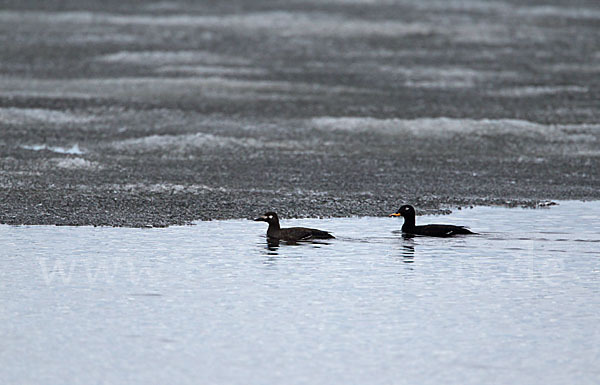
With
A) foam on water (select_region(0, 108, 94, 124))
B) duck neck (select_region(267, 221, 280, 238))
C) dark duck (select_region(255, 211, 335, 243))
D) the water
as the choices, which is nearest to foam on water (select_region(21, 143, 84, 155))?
foam on water (select_region(0, 108, 94, 124))

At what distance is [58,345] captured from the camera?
10906 mm

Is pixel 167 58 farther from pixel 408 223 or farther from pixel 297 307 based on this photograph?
pixel 297 307

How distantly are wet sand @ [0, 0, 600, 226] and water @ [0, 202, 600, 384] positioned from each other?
3078 mm

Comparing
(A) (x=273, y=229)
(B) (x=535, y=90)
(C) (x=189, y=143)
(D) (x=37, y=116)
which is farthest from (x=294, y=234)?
(B) (x=535, y=90)

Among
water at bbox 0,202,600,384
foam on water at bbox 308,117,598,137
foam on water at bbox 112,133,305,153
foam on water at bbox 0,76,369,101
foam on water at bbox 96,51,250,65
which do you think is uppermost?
foam on water at bbox 96,51,250,65

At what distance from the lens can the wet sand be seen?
73.5ft

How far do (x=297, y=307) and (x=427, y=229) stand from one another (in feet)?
18.7

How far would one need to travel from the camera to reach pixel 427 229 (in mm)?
17797

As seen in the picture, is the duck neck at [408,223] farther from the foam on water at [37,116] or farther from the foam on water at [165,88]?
the foam on water at [165,88]

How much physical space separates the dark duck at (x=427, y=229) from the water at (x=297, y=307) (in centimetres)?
34

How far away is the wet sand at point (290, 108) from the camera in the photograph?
73.5ft

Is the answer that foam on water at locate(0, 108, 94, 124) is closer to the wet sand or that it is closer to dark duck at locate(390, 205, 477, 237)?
the wet sand

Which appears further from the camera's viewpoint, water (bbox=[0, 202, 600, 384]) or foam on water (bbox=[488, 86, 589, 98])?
foam on water (bbox=[488, 86, 589, 98])

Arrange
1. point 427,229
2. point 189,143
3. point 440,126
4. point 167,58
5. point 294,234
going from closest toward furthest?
point 294,234, point 427,229, point 189,143, point 440,126, point 167,58
